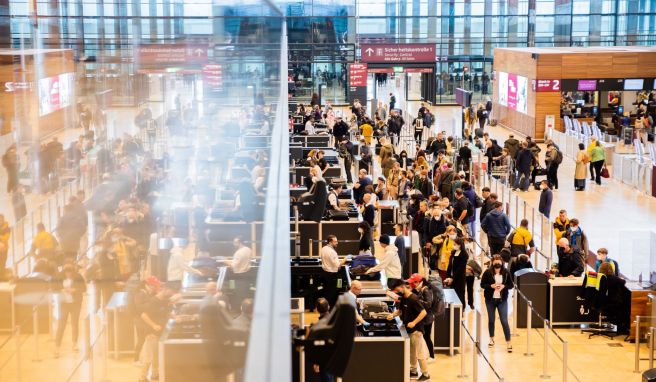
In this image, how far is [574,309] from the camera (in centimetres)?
1576

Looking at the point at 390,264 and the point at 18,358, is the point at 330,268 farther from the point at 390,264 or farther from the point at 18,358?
the point at 18,358

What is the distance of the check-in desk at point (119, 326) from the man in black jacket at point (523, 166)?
27.5 metres

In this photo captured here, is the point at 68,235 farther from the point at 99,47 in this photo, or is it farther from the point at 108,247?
the point at 99,47

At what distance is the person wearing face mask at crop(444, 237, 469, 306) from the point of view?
15.7m

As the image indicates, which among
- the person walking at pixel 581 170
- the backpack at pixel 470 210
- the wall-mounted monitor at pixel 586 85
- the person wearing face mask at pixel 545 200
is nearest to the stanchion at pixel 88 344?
the backpack at pixel 470 210

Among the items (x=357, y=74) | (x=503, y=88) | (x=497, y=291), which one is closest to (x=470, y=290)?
(x=497, y=291)

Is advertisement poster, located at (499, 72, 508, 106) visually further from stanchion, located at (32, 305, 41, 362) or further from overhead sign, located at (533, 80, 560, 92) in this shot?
stanchion, located at (32, 305, 41, 362)

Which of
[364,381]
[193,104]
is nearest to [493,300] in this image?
[364,381]

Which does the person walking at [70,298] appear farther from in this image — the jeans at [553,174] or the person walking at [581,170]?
the jeans at [553,174]

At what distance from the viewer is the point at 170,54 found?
179 cm

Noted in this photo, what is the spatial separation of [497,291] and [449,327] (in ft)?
3.12

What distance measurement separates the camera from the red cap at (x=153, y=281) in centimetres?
138

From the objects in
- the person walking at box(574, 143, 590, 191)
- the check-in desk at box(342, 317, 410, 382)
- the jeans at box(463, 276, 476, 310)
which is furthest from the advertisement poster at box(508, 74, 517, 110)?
the check-in desk at box(342, 317, 410, 382)

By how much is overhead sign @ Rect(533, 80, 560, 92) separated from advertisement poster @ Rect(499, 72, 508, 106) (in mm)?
5920
